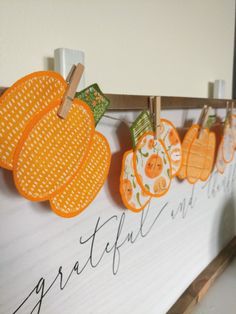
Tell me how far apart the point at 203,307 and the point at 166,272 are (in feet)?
0.49

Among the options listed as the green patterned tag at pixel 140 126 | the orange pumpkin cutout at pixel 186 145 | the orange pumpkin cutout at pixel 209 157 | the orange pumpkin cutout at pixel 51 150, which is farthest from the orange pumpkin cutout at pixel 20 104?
the orange pumpkin cutout at pixel 209 157

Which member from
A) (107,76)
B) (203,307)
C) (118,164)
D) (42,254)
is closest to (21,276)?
(42,254)

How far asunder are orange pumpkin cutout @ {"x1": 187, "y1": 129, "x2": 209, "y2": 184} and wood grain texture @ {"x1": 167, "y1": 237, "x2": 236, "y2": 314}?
10.1 inches

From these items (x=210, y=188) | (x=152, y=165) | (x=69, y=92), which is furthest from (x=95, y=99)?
(x=210, y=188)

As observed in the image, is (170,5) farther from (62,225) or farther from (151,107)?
(62,225)

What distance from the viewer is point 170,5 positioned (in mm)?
536

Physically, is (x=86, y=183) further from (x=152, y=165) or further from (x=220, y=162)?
(x=220, y=162)

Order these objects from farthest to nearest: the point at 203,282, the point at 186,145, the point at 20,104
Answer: the point at 203,282 < the point at 186,145 < the point at 20,104

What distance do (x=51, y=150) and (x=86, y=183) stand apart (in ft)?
0.22

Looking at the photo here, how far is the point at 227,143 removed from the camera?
68 cm

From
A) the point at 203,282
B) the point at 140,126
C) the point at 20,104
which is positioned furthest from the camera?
the point at 203,282

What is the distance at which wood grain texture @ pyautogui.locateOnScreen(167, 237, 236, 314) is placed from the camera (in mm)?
579

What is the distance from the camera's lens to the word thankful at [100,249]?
0.33 metres

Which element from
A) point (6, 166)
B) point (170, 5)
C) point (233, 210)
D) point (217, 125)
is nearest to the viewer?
point (6, 166)
